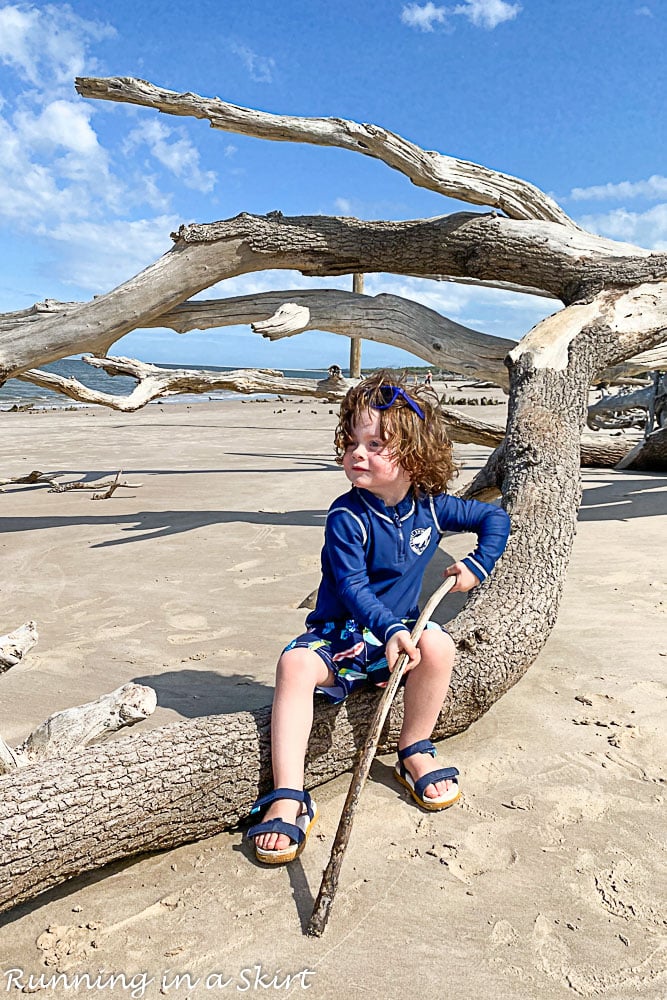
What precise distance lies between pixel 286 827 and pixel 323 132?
16.2ft

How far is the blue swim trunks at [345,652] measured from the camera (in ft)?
8.59

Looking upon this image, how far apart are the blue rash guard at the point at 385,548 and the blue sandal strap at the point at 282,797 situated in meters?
0.53

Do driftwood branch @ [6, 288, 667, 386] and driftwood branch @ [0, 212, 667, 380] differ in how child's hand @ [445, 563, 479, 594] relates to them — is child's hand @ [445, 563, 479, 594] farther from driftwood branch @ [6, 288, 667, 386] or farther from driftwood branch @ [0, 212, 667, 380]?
driftwood branch @ [6, 288, 667, 386]

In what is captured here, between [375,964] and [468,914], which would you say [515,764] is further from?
[375,964]

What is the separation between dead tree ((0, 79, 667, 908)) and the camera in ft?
7.24

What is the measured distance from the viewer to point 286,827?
2.32 m

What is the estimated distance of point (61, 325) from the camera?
6055 mm

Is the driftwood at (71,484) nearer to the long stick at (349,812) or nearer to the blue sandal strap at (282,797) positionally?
the blue sandal strap at (282,797)

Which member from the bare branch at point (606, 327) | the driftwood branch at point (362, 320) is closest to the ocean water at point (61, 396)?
the driftwood branch at point (362, 320)

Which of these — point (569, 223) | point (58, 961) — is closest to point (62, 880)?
point (58, 961)

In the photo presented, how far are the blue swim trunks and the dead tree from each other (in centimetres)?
10

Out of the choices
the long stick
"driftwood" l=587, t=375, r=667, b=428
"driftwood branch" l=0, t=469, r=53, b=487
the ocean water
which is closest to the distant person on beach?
the long stick

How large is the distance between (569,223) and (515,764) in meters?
4.93

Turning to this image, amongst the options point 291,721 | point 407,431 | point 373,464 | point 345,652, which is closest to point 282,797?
point 291,721
